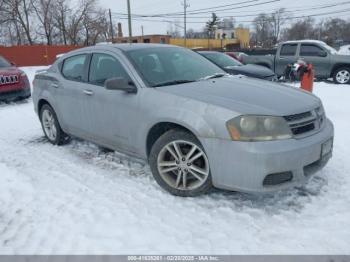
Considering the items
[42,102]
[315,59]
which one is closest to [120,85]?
[42,102]

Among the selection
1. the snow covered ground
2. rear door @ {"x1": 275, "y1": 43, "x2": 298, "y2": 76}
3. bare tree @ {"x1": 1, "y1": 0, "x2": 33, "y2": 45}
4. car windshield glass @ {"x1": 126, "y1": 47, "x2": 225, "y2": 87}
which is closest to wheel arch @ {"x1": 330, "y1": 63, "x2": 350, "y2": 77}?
rear door @ {"x1": 275, "y1": 43, "x2": 298, "y2": 76}

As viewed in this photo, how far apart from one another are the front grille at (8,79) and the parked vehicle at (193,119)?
5.23 metres

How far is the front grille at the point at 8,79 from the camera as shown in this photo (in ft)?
30.8

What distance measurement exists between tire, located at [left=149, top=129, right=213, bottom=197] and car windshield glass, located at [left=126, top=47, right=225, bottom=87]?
715mm

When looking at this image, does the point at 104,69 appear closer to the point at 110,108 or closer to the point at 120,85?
the point at 110,108

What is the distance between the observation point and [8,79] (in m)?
9.55

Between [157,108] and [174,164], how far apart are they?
0.61 meters

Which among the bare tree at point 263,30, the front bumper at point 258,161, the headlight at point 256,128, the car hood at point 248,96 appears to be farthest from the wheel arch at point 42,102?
the bare tree at point 263,30

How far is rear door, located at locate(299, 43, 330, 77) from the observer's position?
13.4 m

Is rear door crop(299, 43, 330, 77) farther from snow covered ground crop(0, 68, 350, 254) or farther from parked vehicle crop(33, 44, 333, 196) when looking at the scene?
parked vehicle crop(33, 44, 333, 196)

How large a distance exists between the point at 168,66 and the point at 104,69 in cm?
85

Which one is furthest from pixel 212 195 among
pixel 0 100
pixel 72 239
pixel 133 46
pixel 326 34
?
pixel 326 34

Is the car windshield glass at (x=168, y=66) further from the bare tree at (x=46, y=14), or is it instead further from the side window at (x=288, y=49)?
the bare tree at (x=46, y=14)

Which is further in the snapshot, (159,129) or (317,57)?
(317,57)
